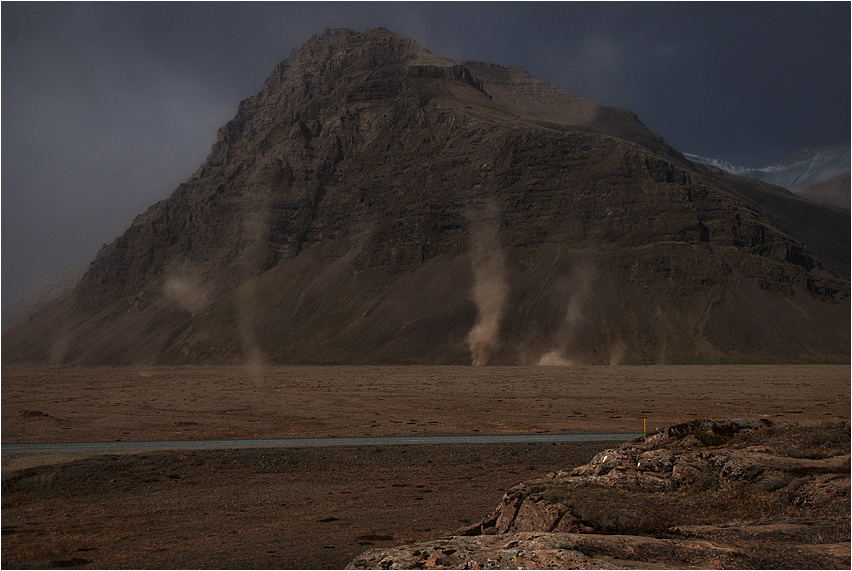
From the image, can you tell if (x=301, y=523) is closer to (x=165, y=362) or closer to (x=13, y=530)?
(x=13, y=530)

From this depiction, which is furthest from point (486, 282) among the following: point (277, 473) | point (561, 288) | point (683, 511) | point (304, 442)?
point (683, 511)

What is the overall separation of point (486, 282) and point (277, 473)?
462 feet

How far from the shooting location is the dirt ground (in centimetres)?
1981

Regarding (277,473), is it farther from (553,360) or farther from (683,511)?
(553,360)

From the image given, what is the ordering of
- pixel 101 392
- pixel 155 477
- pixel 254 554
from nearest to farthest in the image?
pixel 254 554 → pixel 155 477 → pixel 101 392

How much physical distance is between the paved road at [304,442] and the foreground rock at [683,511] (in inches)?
707

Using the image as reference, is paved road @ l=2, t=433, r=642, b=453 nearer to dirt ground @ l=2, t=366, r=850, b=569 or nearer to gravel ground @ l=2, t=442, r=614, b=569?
dirt ground @ l=2, t=366, r=850, b=569

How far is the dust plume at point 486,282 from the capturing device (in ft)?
492

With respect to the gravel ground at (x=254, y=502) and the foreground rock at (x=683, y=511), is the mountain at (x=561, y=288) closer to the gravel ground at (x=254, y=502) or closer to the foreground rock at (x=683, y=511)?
the gravel ground at (x=254, y=502)

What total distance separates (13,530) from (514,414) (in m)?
39.9

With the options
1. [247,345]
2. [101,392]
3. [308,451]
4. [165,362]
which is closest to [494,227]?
[247,345]

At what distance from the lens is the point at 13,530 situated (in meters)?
21.9

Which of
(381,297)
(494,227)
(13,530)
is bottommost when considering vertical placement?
(13,530)

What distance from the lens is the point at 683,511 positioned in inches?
591
